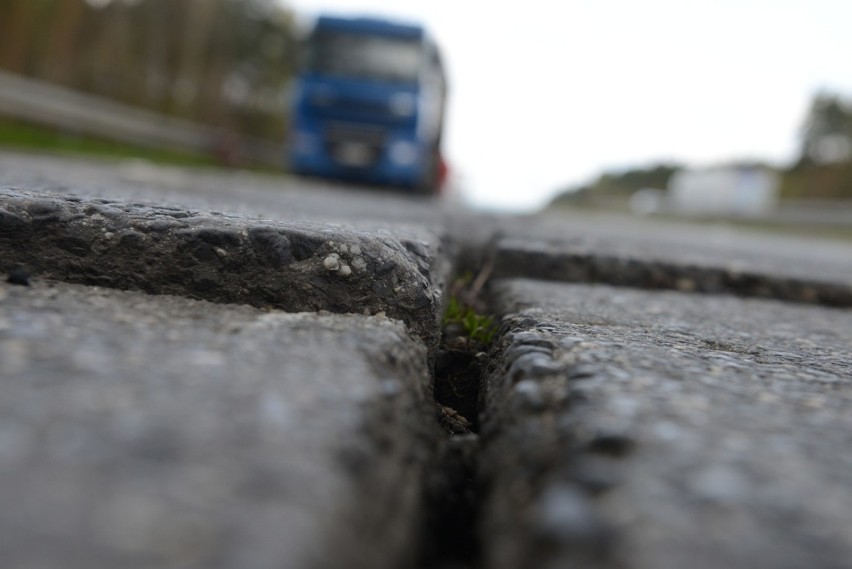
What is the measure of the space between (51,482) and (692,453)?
53 cm

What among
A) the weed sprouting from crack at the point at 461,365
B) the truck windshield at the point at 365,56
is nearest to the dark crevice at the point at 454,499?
the weed sprouting from crack at the point at 461,365

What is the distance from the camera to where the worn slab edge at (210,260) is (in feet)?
3.43

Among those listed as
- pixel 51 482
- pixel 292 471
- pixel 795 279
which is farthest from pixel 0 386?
pixel 795 279

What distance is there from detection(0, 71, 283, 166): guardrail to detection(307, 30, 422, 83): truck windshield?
148 inches

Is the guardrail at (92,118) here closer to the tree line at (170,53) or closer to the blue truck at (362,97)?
the tree line at (170,53)

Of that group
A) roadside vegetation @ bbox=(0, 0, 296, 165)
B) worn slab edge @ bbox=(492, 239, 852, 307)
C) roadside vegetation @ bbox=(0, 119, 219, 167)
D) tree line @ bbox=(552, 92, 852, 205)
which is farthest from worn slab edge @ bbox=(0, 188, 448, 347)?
tree line @ bbox=(552, 92, 852, 205)

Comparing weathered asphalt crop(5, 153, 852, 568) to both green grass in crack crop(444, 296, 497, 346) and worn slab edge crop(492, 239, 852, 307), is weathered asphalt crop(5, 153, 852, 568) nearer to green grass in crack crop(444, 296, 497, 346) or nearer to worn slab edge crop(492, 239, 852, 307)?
green grass in crack crop(444, 296, 497, 346)

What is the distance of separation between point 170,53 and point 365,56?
1189 centimetres

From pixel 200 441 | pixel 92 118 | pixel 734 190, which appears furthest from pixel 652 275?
pixel 734 190

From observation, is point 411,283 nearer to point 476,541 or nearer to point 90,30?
point 476,541

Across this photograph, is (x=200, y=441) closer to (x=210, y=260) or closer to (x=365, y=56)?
(x=210, y=260)

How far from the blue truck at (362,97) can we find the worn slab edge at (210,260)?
929 centimetres

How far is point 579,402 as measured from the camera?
748 millimetres

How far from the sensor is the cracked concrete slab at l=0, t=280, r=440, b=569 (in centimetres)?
46
